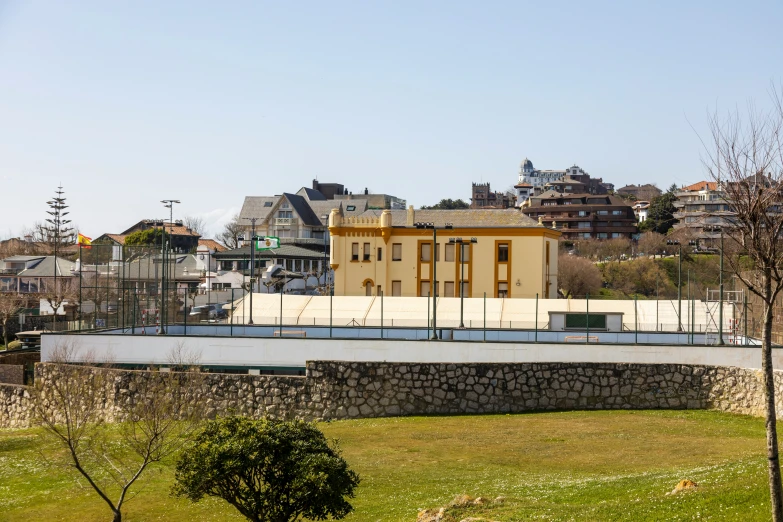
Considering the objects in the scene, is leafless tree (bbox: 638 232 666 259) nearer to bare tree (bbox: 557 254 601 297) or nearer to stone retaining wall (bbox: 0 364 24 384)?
bare tree (bbox: 557 254 601 297)

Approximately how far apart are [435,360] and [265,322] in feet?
53.8

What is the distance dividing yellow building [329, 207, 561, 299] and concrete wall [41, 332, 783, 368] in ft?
107

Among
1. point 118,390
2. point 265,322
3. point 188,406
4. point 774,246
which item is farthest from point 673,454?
point 265,322

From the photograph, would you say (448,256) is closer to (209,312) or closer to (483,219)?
(483,219)

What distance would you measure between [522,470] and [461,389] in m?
8.65

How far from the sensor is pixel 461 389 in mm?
29297

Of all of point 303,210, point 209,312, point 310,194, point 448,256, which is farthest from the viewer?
point 310,194

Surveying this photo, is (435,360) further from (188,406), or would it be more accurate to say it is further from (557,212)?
(557,212)

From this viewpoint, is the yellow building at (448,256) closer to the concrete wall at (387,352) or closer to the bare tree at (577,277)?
the bare tree at (577,277)

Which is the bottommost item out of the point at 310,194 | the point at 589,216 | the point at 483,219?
the point at 483,219

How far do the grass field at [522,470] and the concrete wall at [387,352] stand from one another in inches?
175

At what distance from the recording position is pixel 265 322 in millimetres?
46688

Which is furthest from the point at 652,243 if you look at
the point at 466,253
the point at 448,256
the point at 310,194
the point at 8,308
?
the point at 8,308

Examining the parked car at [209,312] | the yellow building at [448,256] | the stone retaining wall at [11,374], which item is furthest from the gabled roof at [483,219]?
the stone retaining wall at [11,374]
